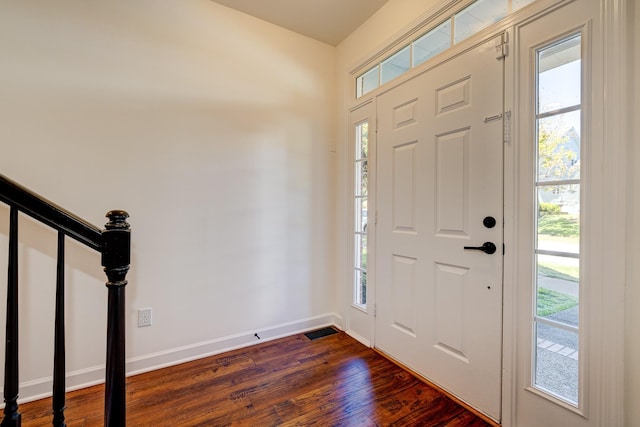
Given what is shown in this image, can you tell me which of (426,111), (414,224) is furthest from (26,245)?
(426,111)

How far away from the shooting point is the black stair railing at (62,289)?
0.74 metres

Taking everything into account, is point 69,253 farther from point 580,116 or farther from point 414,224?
point 580,116

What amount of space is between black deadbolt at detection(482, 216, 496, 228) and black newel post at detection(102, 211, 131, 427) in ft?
5.36

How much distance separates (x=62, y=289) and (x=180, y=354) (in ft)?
5.09

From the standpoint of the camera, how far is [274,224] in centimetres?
248

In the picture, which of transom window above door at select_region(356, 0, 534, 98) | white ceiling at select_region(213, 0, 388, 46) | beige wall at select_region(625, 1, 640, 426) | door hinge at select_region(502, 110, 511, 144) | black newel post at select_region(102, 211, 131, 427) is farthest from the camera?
white ceiling at select_region(213, 0, 388, 46)

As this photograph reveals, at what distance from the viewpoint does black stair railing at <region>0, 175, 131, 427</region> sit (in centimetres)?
74

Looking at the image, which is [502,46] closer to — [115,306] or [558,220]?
[558,220]

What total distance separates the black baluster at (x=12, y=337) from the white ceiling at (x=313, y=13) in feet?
7.33

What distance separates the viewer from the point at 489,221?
5.07ft

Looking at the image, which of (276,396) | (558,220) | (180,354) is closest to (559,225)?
(558,220)

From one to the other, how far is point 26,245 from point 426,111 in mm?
2577

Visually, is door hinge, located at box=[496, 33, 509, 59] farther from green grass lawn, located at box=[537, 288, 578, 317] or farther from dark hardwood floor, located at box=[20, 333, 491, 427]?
dark hardwood floor, located at box=[20, 333, 491, 427]

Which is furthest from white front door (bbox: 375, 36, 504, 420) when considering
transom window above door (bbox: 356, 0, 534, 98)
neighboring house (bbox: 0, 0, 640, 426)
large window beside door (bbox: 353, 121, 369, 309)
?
neighboring house (bbox: 0, 0, 640, 426)
